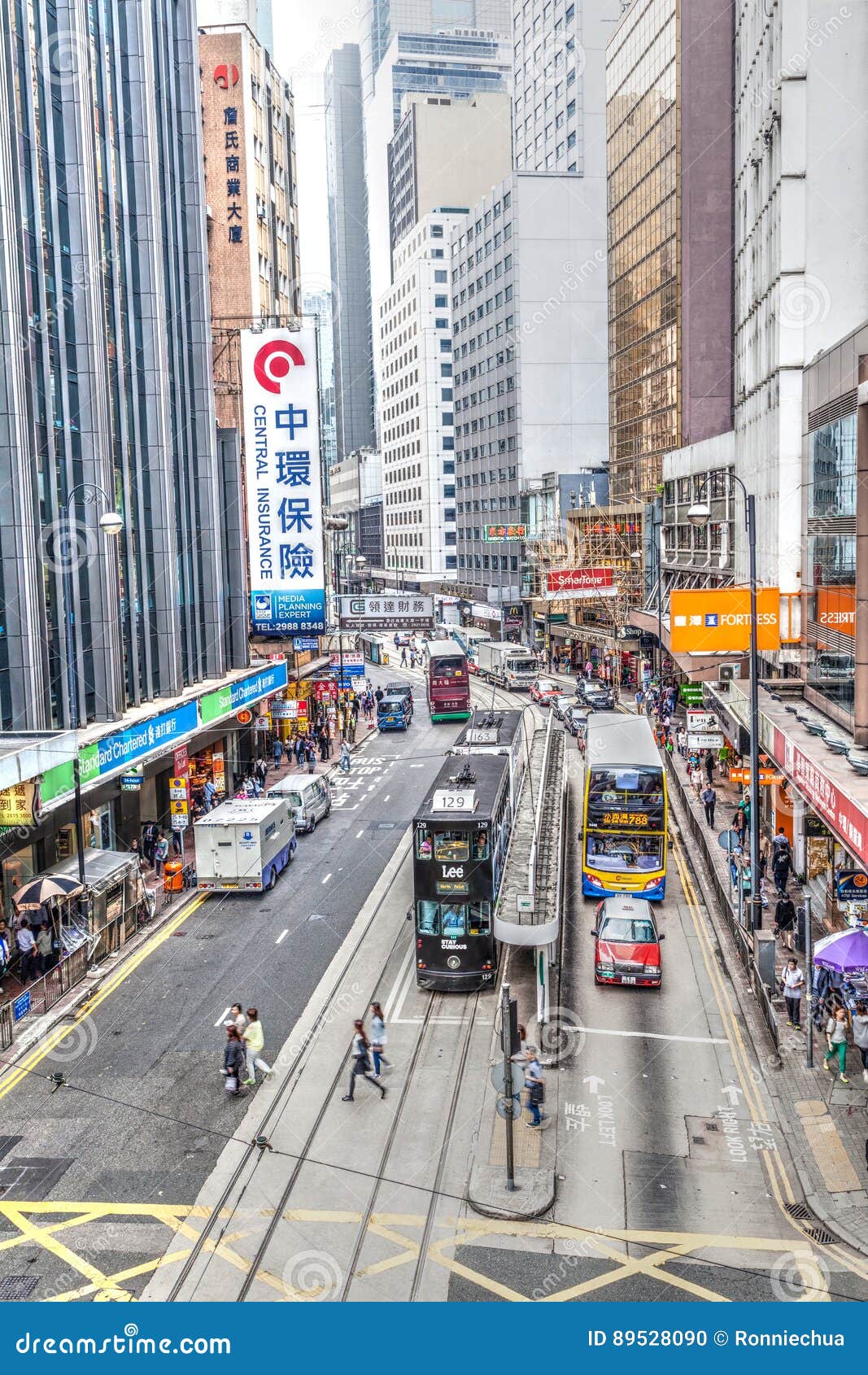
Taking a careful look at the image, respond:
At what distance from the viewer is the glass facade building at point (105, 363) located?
2803 centimetres

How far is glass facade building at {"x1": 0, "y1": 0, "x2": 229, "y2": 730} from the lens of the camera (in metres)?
28.0

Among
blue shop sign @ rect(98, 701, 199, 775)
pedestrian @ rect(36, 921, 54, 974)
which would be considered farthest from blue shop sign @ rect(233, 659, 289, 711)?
pedestrian @ rect(36, 921, 54, 974)

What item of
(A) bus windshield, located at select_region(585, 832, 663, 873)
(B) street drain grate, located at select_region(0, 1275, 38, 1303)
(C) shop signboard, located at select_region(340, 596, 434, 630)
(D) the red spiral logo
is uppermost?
(D) the red spiral logo

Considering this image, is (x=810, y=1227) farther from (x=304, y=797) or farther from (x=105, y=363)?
(x=105, y=363)

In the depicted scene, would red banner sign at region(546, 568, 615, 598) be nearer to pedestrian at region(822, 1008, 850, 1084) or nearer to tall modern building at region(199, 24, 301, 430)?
tall modern building at region(199, 24, 301, 430)

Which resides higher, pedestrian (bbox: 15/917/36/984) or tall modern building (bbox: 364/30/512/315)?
tall modern building (bbox: 364/30/512/315)

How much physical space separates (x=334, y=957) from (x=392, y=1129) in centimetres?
849

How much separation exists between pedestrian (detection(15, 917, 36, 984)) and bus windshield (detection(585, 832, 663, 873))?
13597 millimetres

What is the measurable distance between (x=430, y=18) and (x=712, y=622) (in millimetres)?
189552

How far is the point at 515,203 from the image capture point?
101 meters

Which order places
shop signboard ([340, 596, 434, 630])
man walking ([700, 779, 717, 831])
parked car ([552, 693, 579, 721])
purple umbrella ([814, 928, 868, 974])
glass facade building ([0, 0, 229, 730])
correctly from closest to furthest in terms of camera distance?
1. purple umbrella ([814, 928, 868, 974])
2. glass facade building ([0, 0, 229, 730])
3. man walking ([700, 779, 717, 831])
4. shop signboard ([340, 596, 434, 630])
5. parked car ([552, 693, 579, 721])

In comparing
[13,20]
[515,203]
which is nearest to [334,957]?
[13,20]

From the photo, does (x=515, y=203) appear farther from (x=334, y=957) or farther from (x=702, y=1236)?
(x=702, y=1236)

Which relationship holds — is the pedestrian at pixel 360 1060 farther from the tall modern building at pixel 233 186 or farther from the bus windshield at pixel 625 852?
the tall modern building at pixel 233 186
